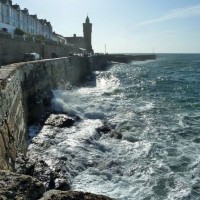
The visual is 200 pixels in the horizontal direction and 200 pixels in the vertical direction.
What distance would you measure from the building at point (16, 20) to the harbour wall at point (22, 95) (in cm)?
2037

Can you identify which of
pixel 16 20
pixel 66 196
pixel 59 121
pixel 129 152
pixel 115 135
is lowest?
pixel 129 152

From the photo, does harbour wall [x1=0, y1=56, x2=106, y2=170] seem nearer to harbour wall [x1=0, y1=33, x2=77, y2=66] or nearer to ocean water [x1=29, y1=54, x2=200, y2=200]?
ocean water [x1=29, y1=54, x2=200, y2=200]

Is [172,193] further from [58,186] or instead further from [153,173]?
[58,186]

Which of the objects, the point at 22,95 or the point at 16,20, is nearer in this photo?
the point at 22,95

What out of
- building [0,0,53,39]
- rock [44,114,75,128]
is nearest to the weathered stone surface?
rock [44,114,75,128]

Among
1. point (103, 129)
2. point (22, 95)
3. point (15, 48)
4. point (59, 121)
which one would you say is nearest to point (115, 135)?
point (103, 129)

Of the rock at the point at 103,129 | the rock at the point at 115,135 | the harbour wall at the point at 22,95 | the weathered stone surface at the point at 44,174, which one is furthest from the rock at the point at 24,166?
the rock at the point at 103,129

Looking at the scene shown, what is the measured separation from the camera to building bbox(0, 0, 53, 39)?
49906mm

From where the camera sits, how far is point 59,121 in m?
15.7

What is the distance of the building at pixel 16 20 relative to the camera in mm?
49906

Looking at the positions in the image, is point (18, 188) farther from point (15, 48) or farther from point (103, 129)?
point (15, 48)

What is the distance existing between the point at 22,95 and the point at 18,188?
34.5 ft

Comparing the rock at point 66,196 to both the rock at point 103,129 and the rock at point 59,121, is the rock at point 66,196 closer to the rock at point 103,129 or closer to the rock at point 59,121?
the rock at point 103,129

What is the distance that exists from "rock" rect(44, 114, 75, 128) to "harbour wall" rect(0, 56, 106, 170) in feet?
2.76
